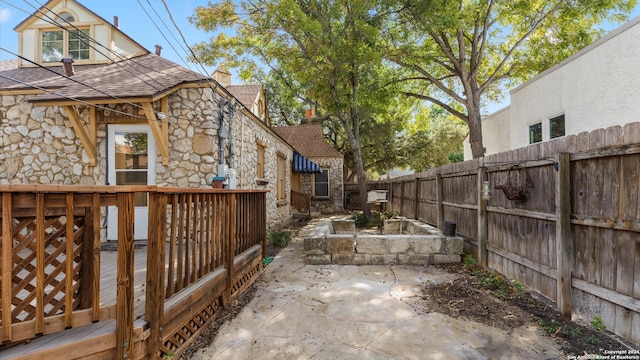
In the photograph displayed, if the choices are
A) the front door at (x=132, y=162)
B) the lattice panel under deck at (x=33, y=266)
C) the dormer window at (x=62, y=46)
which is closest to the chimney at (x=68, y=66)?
the dormer window at (x=62, y=46)

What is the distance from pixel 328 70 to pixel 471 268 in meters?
6.69

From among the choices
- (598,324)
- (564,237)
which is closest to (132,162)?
(564,237)

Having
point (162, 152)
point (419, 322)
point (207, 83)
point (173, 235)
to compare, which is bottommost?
point (419, 322)

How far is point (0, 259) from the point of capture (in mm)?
1740

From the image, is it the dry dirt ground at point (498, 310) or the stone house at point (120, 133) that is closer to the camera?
the dry dirt ground at point (498, 310)

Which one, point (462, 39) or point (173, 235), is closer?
point (173, 235)

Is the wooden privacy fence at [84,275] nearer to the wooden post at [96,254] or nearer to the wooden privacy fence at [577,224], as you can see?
the wooden post at [96,254]

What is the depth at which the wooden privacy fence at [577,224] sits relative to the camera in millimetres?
2523

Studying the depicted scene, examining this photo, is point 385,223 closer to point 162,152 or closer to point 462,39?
point 162,152

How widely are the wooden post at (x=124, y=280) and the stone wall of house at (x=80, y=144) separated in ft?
12.6

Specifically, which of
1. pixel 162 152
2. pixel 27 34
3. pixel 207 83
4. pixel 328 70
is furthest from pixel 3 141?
pixel 328 70

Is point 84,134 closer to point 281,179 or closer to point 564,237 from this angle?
point 281,179

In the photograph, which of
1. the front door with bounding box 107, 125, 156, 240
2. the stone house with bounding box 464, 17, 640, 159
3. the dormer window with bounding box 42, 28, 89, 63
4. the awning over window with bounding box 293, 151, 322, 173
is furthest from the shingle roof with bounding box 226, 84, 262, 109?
the stone house with bounding box 464, 17, 640, 159

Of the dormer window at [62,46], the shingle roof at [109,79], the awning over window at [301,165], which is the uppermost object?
the dormer window at [62,46]
